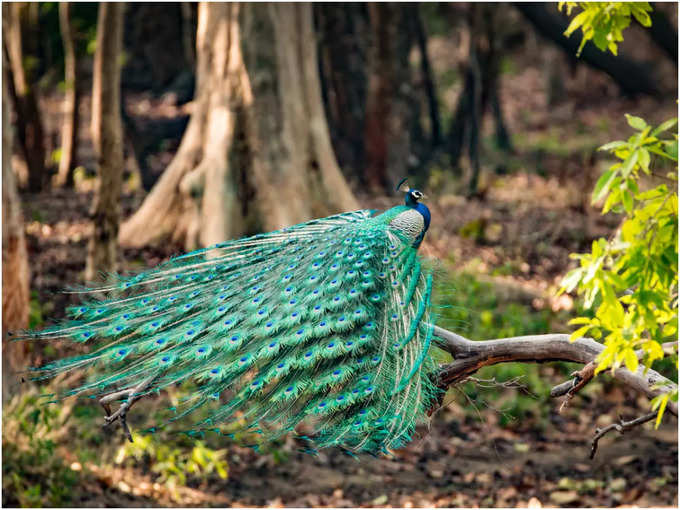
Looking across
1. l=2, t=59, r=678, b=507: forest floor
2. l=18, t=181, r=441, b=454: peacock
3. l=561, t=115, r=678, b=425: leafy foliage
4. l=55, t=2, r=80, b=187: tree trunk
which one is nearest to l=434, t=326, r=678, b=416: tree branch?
l=18, t=181, r=441, b=454: peacock

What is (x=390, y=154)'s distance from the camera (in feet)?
48.4

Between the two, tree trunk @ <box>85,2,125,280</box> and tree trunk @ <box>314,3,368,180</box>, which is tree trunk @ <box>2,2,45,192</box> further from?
tree trunk @ <box>314,3,368,180</box>

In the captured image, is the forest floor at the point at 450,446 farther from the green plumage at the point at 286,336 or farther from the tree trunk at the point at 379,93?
the tree trunk at the point at 379,93

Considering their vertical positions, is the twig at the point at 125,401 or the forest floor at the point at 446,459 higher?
the twig at the point at 125,401

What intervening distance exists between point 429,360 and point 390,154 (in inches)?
440

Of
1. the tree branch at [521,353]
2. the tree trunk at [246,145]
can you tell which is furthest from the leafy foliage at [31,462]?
the tree branch at [521,353]

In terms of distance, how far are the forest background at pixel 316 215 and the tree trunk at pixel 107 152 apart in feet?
0.07

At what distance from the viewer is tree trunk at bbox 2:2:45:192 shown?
12.2 meters

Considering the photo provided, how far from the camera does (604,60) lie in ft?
42.4

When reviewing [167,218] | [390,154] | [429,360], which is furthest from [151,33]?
[429,360]

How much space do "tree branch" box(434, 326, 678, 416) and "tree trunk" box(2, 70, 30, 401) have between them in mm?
3984

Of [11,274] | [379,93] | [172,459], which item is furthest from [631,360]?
[379,93]

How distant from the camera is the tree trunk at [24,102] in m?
12.2

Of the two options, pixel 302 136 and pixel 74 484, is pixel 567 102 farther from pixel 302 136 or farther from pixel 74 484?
pixel 74 484
